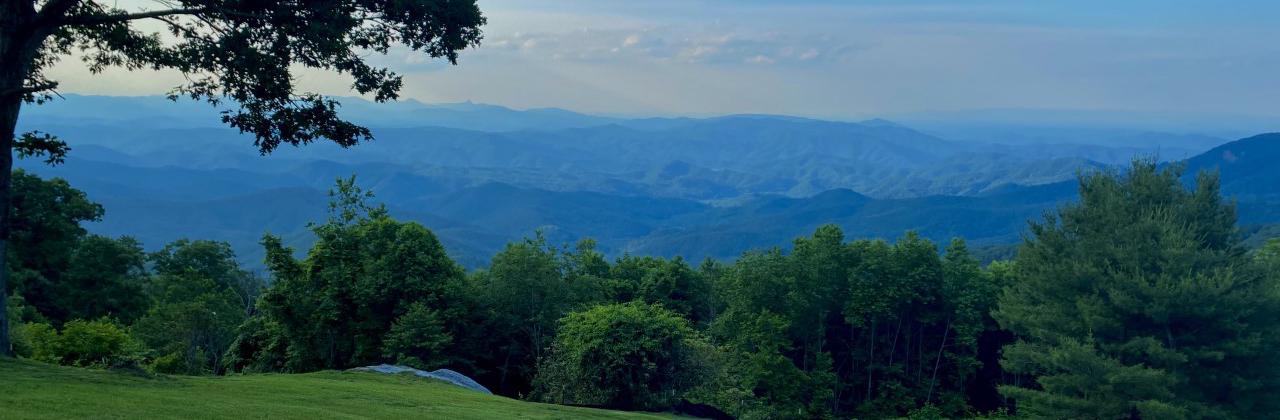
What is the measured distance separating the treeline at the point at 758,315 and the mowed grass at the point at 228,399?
6.26 feet

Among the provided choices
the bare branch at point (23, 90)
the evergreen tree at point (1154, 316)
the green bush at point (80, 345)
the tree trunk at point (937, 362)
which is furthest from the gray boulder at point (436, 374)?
the tree trunk at point (937, 362)

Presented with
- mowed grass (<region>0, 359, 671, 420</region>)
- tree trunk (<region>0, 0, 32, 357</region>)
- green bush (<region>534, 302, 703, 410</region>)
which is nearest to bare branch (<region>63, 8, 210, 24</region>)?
tree trunk (<region>0, 0, 32, 357</region>)

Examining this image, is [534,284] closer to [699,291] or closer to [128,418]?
[699,291]

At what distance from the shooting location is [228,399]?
15.5 meters

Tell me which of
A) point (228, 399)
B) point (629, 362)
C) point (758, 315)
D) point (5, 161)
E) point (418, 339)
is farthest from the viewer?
point (758, 315)

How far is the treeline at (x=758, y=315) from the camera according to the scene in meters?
29.5

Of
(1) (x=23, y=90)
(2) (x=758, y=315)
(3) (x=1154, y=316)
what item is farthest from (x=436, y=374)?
(3) (x=1154, y=316)

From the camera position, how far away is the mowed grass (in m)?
12.8

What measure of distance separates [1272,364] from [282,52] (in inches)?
1370

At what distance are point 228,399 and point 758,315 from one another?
35.3 meters

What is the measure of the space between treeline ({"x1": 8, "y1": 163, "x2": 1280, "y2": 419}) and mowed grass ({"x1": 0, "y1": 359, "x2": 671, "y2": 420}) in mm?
1909

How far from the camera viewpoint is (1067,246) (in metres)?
37.0

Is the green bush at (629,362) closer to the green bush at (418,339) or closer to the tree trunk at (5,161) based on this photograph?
the green bush at (418,339)

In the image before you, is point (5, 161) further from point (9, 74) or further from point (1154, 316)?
point (1154, 316)
